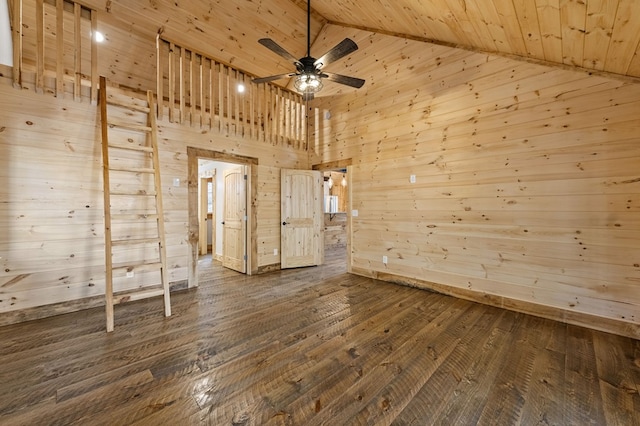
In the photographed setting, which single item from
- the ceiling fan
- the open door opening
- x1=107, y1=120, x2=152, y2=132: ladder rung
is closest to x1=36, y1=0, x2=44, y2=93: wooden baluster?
x1=107, y1=120, x2=152, y2=132: ladder rung

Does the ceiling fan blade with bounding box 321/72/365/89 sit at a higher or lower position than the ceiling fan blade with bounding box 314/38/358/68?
lower

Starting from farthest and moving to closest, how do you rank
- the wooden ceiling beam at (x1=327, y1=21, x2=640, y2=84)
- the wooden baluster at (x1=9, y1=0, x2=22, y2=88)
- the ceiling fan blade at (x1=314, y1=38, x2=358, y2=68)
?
the wooden baluster at (x1=9, y1=0, x2=22, y2=88) → the wooden ceiling beam at (x1=327, y1=21, x2=640, y2=84) → the ceiling fan blade at (x1=314, y1=38, x2=358, y2=68)

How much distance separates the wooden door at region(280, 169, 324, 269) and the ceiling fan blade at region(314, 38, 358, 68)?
263cm

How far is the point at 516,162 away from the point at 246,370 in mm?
3689

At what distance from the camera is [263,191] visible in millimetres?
5117

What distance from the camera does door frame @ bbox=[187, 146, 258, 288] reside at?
4.15m

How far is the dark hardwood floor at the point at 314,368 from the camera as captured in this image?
5.36ft

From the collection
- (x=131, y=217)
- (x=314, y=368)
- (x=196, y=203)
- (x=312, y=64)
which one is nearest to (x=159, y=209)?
(x=131, y=217)

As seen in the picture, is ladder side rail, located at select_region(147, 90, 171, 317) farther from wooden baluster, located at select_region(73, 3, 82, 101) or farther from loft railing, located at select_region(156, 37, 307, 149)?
wooden baluster, located at select_region(73, 3, 82, 101)

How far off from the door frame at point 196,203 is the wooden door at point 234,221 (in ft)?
0.48

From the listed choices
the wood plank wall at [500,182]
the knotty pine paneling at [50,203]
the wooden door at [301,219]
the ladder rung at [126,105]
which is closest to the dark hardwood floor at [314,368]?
the knotty pine paneling at [50,203]

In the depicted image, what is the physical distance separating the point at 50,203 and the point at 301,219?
3619mm

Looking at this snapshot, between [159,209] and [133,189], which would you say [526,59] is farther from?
[133,189]


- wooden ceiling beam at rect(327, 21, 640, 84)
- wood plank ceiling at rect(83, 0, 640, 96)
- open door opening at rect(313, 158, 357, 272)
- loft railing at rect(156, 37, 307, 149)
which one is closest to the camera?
wood plank ceiling at rect(83, 0, 640, 96)
